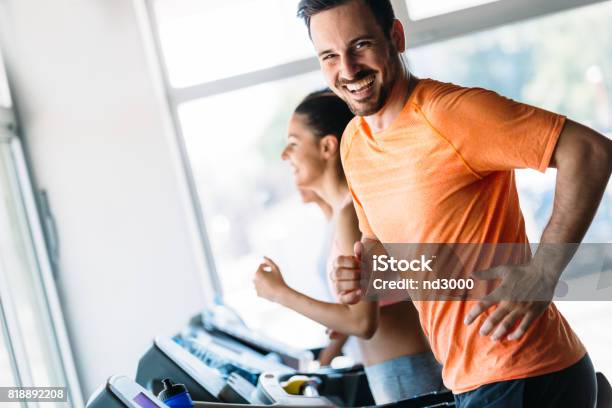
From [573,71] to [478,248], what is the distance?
104 centimetres

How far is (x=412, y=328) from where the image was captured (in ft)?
5.16

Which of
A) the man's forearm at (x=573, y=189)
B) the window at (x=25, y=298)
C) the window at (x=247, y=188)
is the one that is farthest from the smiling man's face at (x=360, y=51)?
the window at (x=25, y=298)

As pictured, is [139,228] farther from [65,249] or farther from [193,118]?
[193,118]

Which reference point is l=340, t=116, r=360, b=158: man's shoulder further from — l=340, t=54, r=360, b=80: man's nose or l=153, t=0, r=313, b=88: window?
l=153, t=0, r=313, b=88: window

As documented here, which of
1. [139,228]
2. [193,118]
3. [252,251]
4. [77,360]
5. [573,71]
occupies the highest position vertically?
[193,118]

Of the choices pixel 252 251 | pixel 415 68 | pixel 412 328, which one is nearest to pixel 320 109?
pixel 415 68

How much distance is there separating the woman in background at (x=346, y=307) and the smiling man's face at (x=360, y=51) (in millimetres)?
153

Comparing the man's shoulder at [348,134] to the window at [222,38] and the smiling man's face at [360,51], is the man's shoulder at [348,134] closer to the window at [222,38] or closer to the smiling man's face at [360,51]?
the smiling man's face at [360,51]

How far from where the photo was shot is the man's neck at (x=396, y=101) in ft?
4.36

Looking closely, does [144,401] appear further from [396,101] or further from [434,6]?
[434,6]

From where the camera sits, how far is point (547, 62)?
2.07 metres

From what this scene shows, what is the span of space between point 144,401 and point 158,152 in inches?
58.2

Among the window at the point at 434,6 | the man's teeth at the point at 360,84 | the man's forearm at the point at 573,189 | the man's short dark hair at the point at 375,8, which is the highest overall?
the window at the point at 434,6

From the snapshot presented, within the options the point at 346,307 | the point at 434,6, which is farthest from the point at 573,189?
the point at 434,6
